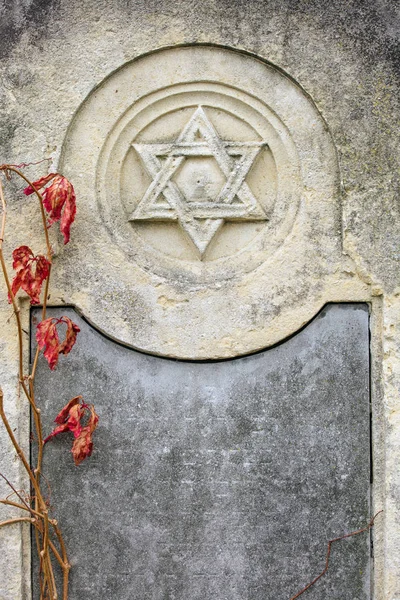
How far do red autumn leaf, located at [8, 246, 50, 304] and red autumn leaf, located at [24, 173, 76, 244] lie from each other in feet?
0.53

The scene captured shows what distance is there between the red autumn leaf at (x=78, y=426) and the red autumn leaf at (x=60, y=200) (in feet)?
2.40

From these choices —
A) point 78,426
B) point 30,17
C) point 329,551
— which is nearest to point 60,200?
point 30,17

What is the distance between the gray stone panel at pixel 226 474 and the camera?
9.95ft

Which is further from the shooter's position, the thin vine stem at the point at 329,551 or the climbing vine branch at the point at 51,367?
the thin vine stem at the point at 329,551

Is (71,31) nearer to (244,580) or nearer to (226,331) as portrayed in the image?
(226,331)

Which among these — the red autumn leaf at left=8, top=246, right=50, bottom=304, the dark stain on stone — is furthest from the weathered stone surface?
the red autumn leaf at left=8, top=246, right=50, bottom=304

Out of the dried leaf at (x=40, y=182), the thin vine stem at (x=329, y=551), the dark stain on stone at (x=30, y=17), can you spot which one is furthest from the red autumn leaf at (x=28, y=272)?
the thin vine stem at (x=329, y=551)

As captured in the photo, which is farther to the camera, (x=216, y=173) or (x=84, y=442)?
(x=216, y=173)

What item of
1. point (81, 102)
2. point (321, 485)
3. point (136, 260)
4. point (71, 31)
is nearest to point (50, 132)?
point (81, 102)

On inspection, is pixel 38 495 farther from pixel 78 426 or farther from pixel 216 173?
pixel 216 173

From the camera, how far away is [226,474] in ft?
10.0

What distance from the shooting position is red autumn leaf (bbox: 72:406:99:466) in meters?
2.95

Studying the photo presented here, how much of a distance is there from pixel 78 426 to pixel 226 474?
69 centimetres

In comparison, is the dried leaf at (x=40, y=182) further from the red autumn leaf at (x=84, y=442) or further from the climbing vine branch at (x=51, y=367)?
the red autumn leaf at (x=84, y=442)
